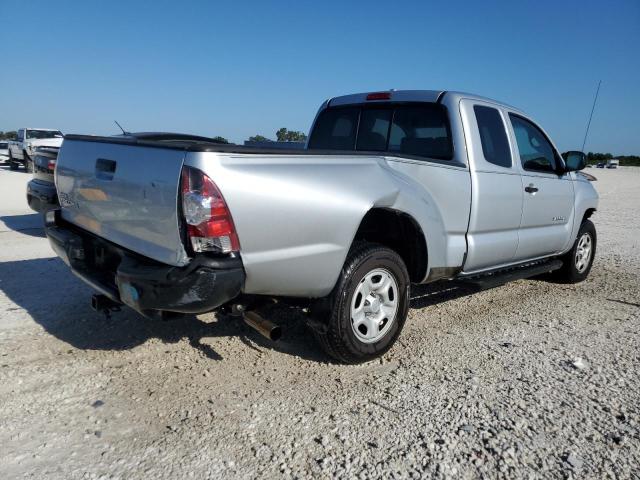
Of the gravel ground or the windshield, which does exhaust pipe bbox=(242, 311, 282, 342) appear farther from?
the windshield

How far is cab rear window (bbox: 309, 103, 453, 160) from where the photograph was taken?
4238 millimetres

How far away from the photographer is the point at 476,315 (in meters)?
4.68

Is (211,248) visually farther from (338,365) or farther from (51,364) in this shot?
(51,364)

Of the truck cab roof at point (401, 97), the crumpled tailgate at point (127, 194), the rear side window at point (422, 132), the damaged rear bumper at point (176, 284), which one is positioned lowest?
the damaged rear bumper at point (176, 284)

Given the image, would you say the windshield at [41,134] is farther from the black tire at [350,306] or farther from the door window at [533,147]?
the black tire at [350,306]

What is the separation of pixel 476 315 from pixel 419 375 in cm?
154

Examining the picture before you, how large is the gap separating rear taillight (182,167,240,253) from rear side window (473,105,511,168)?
259cm

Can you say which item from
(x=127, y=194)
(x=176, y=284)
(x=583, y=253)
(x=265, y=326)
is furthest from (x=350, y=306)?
(x=583, y=253)

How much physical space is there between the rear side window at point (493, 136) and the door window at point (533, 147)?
27 cm

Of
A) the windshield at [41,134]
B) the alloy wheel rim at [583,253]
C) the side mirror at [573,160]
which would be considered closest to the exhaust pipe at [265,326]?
the side mirror at [573,160]

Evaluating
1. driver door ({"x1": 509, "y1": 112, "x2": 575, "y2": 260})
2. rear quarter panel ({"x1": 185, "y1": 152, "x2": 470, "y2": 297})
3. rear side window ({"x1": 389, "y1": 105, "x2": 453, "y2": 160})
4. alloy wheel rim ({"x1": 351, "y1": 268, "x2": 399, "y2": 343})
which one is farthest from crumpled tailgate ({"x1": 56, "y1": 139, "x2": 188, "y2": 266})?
driver door ({"x1": 509, "y1": 112, "x2": 575, "y2": 260})

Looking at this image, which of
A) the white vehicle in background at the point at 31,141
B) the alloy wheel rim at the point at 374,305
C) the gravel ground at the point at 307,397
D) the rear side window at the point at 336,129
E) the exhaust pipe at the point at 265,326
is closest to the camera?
the gravel ground at the point at 307,397

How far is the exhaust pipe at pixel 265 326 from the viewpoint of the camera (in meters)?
2.94

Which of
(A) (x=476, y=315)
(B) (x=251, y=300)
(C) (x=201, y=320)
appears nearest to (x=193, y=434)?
(B) (x=251, y=300)
